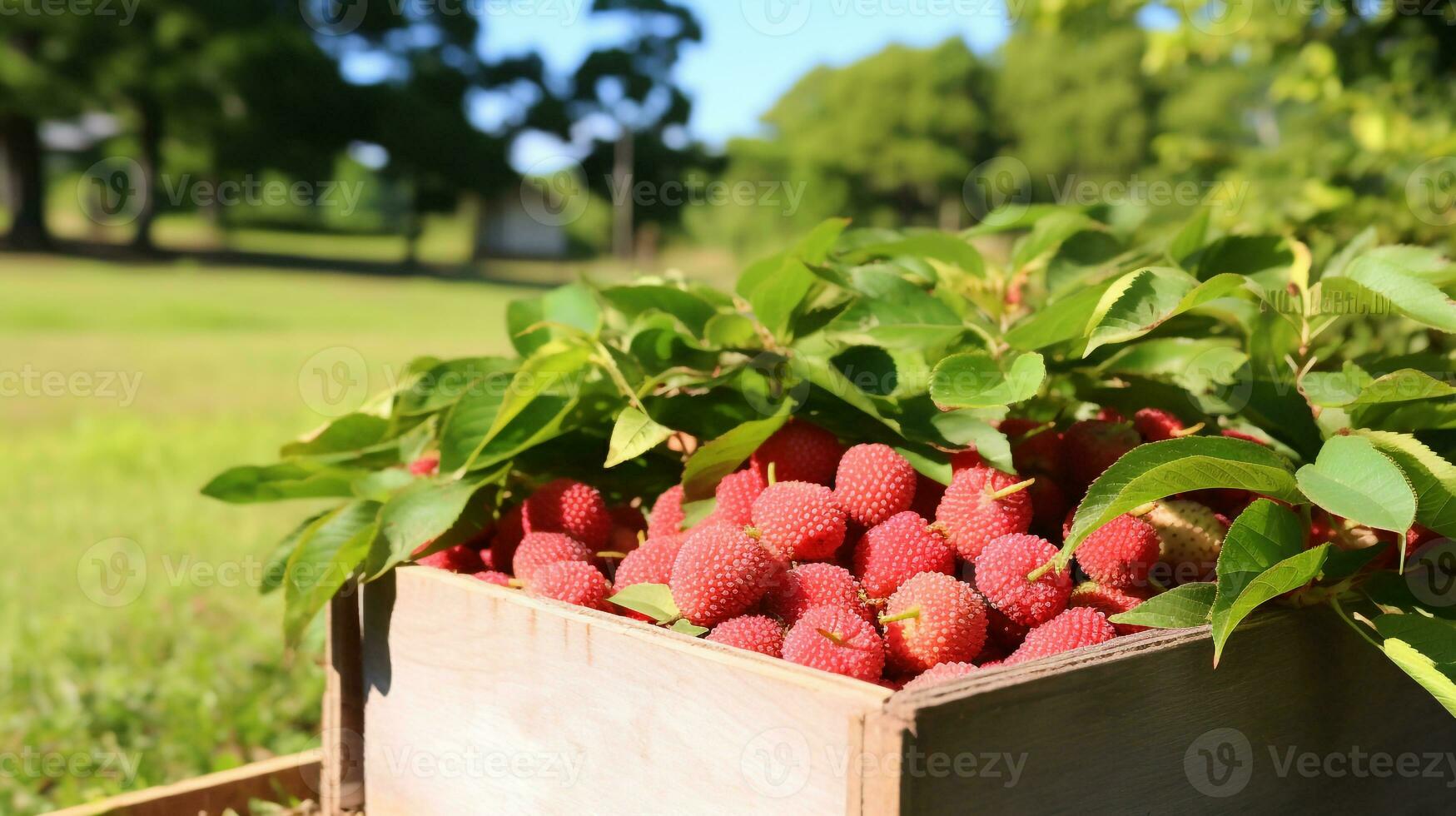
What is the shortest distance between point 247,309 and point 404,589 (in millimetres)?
12225

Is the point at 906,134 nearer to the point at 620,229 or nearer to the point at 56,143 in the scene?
the point at 620,229

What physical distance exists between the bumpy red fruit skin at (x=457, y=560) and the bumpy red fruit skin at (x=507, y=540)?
3 cm

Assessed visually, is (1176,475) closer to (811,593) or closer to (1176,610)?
(1176,610)

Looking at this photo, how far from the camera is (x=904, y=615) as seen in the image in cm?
77

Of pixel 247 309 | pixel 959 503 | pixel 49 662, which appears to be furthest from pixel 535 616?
pixel 247 309

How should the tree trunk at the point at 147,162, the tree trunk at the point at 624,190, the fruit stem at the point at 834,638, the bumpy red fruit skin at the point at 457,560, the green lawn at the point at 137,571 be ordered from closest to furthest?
1. the fruit stem at the point at 834,638
2. the bumpy red fruit skin at the point at 457,560
3. the green lawn at the point at 137,571
4. the tree trunk at the point at 147,162
5. the tree trunk at the point at 624,190

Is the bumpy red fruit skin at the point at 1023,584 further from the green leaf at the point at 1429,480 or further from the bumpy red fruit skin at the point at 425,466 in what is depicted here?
the bumpy red fruit skin at the point at 425,466

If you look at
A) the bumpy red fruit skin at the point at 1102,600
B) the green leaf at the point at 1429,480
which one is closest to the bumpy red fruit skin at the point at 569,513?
the bumpy red fruit skin at the point at 1102,600

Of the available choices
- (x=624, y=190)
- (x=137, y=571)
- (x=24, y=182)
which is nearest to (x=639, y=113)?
(x=624, y=190)

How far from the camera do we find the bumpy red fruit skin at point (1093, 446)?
39.4 inches

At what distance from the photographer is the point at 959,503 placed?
3.05ft

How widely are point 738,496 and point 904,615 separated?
249mm

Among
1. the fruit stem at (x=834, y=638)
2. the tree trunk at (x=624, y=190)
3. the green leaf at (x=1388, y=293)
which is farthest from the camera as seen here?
the tree trunk at (x=624, y=190)

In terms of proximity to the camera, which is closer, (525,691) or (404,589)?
(525,691)
